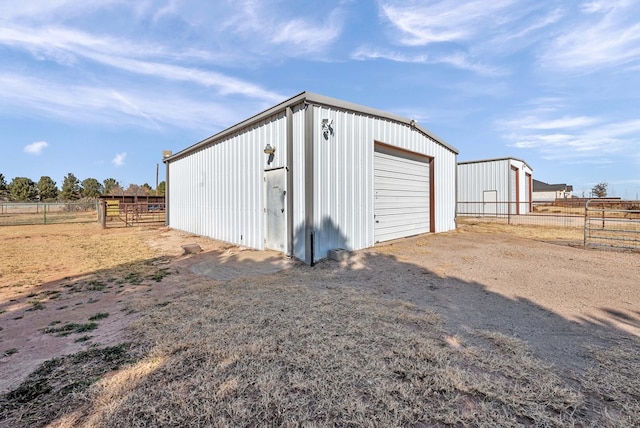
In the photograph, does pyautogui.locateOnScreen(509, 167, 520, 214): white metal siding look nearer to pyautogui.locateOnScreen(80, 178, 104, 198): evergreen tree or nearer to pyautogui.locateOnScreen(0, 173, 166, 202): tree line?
pyautogui.locateOnScreen(0, 173, 166, 202): tree line

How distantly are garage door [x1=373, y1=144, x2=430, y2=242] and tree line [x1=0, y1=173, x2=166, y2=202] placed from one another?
3310 cm

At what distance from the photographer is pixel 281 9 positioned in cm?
729

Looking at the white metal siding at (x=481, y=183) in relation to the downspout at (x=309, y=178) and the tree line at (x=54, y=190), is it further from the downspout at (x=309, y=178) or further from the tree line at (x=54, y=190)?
the tree line at (x=54, y=190)

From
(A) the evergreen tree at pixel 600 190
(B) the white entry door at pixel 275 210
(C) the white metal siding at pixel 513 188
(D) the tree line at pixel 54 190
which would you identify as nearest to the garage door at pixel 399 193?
(B) the white entry door at pixel 275 210

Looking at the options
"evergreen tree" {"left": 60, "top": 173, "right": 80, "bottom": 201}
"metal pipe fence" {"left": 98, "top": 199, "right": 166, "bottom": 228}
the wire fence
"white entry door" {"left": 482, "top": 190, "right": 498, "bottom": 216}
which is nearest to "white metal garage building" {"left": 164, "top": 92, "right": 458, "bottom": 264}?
"metal pipe fence" {"left": 98, "top": 199, "right": 166, "bottom": 228}

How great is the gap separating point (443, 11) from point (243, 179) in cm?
672

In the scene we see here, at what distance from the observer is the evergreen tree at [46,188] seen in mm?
41188

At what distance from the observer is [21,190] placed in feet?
127

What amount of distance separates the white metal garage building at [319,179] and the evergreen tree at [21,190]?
44.9 metres

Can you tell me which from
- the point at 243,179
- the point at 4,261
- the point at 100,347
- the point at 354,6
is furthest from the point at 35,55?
the point at 100,347

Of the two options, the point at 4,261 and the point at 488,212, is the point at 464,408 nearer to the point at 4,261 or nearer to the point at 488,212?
the point at 4,261

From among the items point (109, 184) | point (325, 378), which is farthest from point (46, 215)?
point (109, 184)

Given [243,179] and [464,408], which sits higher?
[243,179]

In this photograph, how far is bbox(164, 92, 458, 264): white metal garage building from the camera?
613cm
